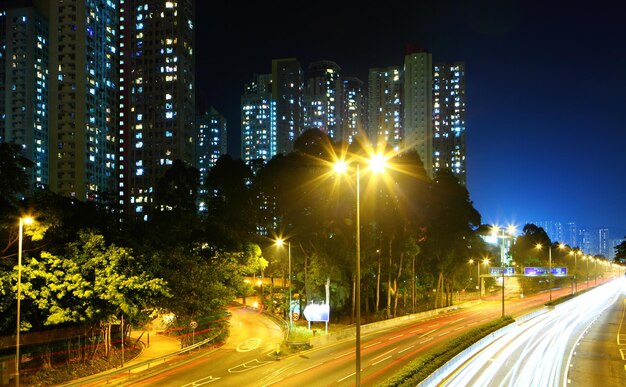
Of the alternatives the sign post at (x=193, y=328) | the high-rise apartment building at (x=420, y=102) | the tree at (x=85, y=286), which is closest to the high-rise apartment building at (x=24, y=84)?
the sign post at (x=193, y=328)

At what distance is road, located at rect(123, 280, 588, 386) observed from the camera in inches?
1077

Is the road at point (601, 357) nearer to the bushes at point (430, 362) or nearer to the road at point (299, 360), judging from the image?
the bushes at point (430, 362)

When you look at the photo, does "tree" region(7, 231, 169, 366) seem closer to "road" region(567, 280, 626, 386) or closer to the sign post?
the sign post

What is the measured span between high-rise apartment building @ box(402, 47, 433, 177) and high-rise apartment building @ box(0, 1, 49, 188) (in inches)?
4736

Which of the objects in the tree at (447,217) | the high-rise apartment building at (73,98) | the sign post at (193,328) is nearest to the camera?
the sign post at (193,328)

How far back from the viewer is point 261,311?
58.9 metres

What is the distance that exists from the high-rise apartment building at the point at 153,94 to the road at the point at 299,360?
87.1m

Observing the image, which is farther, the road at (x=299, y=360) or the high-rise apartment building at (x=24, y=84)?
the high-rise apartment building at (x=24, y=84)

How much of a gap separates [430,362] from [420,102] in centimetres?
17675

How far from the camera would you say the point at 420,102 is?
195 meters

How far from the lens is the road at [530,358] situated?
26.6 m

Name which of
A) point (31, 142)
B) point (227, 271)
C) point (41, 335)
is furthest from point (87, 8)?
point (41, 335)

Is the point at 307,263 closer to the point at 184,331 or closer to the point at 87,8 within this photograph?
the point at 184,331

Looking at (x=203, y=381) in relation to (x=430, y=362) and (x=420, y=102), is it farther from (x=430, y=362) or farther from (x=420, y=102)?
(x=420, y=102)
